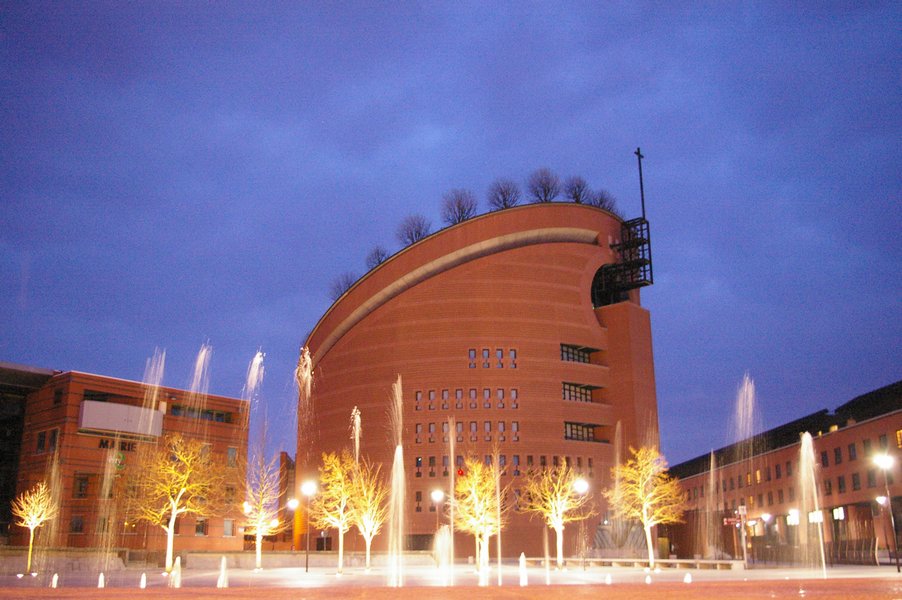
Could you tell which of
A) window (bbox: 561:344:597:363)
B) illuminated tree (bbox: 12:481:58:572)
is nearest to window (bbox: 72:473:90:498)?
illuminated tree (bbox: 12:481:58:572)

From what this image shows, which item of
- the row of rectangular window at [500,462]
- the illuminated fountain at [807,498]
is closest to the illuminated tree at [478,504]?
the row of rectangular window at [500,462]

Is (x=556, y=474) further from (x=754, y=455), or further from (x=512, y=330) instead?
(x=754, y=455)

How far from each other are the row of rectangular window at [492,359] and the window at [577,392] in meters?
6.65

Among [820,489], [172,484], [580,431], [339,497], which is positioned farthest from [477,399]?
[172,484]

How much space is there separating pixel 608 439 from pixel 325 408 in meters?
28.1

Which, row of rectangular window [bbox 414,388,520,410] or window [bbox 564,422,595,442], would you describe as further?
window [bbox 564,422,595,442]

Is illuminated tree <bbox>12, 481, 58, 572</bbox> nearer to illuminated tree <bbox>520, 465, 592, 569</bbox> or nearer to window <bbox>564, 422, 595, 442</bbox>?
illuminated tree <bbox>520, 465, 592, 569</bbox>

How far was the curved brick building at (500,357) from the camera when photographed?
232ft

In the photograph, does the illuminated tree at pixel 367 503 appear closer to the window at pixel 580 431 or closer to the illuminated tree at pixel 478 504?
the illuminated tree at pixel 478 504

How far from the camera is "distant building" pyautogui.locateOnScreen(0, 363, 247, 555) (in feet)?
192

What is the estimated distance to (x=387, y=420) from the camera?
74062mm

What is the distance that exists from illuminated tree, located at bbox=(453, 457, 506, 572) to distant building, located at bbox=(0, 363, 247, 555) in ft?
57.8

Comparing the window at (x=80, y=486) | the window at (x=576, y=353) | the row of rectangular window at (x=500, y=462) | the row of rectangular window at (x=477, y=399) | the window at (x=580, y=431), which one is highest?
the window at (x=576, y=353)

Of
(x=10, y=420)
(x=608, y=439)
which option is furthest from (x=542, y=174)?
(x=10, y=420)
